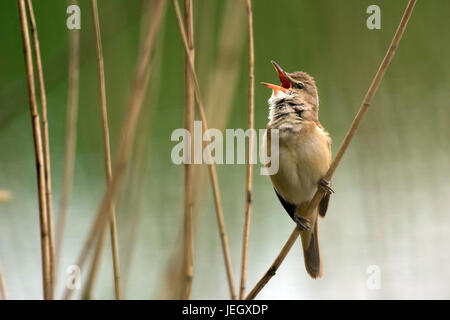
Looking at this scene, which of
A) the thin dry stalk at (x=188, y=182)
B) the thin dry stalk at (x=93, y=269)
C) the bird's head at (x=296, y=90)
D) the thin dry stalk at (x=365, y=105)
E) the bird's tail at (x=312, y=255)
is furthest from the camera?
the bird's tail at (x=312, y=255)

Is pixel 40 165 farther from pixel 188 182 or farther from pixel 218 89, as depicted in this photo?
pixel 218 89

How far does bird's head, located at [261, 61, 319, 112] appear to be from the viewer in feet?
10.3

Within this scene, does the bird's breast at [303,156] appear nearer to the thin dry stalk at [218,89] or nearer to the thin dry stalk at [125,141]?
the thin dry stalk at [218,89]

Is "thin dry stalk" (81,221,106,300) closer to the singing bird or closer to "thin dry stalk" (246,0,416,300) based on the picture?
"thin dry stalk" (246,0,416,300)

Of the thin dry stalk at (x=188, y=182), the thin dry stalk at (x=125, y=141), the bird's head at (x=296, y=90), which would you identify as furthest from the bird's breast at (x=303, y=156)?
the thin dry stalk at (x=125, y=141)

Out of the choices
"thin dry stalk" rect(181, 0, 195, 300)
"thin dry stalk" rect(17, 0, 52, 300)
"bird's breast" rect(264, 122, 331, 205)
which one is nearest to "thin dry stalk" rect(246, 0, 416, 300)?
"thin dry stalk" rect(181, 0, 195, 300)

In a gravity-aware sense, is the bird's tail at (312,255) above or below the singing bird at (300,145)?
below

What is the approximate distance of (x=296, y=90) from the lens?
Result: 10.5 feet

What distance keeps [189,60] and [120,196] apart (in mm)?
899

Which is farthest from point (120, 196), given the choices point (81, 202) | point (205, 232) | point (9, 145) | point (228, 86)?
point (81, 202)

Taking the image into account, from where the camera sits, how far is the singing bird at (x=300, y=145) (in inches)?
118

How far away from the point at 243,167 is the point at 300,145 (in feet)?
6.18

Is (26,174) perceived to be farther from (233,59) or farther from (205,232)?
(233,59)

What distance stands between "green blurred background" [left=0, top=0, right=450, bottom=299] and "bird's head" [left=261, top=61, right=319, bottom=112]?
0.44 feet
